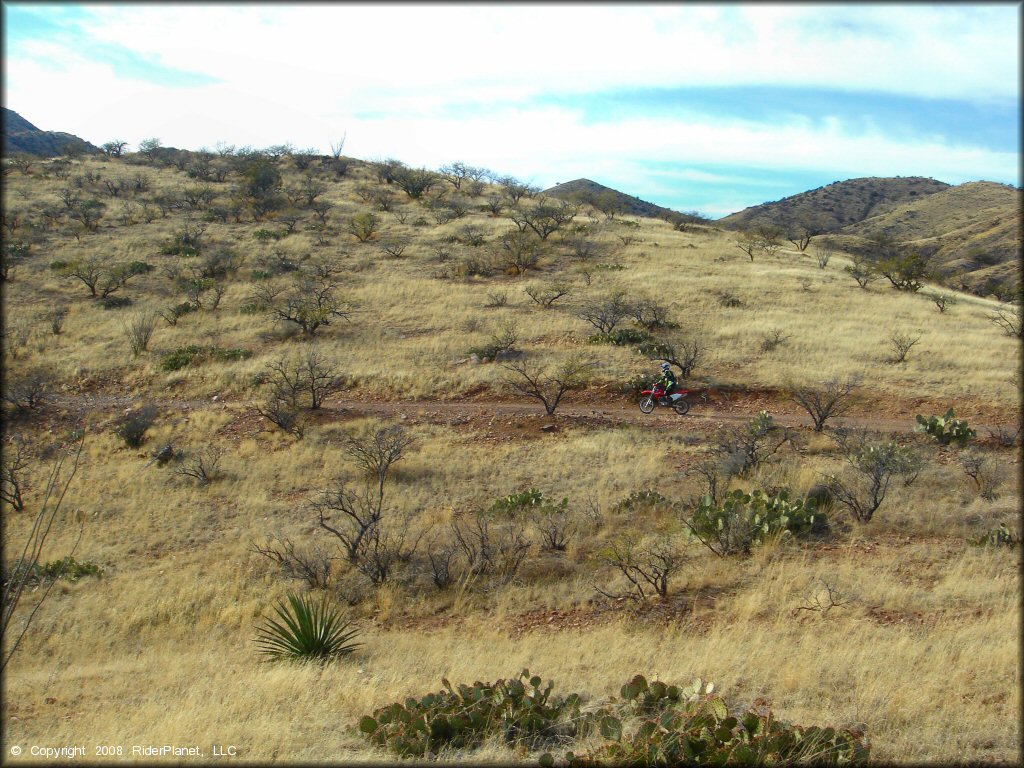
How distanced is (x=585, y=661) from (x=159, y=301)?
2664cm

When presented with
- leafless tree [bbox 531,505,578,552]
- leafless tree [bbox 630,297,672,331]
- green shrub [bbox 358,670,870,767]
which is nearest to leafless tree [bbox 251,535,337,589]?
leafless tree [bbox 531,505,578,552]

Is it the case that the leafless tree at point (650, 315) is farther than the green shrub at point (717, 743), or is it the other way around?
the leafless tree at point (650, 315)

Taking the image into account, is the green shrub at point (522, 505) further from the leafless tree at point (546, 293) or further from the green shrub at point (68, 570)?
the leafless tree at point (546, 293)

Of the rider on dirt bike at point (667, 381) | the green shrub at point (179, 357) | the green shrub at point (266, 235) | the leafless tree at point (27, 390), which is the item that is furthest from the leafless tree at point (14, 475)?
the green shrub at point (266, 235)

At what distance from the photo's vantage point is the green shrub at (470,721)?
4.54m

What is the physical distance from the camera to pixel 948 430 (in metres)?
13.5

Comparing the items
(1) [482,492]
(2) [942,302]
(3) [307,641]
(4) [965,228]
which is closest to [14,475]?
(1) [482,492]

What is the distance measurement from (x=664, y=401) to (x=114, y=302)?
78.0ft

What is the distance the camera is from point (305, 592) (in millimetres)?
9023

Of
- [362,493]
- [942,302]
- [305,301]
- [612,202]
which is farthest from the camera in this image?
[612,202]

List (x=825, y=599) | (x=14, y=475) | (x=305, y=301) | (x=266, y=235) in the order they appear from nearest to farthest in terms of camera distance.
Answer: (x=825, y=599) → (x=14, y=475) → (x=305, y=301) → (x=266, y=235)

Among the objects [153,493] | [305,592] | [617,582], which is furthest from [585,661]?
[153,493]

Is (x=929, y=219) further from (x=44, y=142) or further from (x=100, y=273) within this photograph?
(x=44, y=142)

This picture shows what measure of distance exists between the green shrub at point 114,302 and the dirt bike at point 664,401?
22828mm
